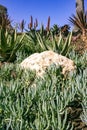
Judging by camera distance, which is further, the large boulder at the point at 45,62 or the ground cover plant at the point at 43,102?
the large boulder at the point at 45,62

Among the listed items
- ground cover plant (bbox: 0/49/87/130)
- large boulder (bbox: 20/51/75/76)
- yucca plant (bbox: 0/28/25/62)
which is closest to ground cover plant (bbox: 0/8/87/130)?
ground cover plant (bbox: 0/49/87/130)

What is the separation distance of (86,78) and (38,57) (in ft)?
6.44

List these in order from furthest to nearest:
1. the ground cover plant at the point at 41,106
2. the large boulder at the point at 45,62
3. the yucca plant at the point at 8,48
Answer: the yucca plant at the point at 8,48 < the large boulder at the point at 45,62 < the ground cover plant at the point at 41,106

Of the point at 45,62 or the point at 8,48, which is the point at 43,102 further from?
the point at 8,48

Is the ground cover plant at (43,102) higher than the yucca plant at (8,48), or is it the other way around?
the yucca plant at (8,48)

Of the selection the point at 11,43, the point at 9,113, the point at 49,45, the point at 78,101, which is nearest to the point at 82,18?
the point at 49,45

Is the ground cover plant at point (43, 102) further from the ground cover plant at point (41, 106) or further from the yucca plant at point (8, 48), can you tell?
the yucca plant at point (8, 48)

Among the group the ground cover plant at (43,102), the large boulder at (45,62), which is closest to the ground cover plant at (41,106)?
the ground cover plant at (43,102)

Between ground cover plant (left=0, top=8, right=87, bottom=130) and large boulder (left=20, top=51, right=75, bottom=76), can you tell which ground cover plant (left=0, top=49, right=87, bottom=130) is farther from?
large boulder (left=20, top=51, right=75, bottom=76)

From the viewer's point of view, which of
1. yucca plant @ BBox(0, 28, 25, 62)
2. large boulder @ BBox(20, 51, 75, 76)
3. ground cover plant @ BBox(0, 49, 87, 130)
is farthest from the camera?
yucca plant @ BBox(0, 28, 25, 62)

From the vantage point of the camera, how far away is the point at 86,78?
5031 mm

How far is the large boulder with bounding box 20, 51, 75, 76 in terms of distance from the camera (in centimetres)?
640

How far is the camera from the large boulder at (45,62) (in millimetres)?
6398

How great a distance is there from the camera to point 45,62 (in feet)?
21.6
